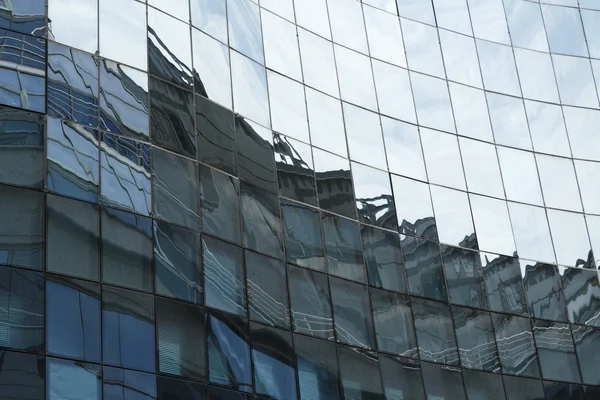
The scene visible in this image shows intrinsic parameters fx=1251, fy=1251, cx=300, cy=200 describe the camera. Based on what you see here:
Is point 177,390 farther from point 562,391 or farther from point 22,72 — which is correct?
point 562,391

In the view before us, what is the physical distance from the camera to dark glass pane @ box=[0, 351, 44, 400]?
25078mm

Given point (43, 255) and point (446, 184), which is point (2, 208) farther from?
point (446, 184)

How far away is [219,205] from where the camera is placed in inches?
1257

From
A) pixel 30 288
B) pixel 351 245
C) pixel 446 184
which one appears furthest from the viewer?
pixel 446 184

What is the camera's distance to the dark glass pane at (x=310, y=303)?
3278 centimetres

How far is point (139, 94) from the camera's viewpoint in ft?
102

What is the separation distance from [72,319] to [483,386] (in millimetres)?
14871

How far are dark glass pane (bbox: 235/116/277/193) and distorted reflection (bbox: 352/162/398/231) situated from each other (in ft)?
11.8

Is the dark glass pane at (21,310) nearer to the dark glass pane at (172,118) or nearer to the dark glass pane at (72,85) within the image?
the dark glass pane at (72,85)

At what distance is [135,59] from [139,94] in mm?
983

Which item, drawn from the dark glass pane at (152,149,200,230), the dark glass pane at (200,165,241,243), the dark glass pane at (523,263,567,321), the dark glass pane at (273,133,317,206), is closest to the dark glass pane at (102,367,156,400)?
the dark glass pane at (152,149,200,230)

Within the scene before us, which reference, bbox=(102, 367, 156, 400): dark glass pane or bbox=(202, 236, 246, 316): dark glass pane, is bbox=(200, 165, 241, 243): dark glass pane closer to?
bbox=(202, 236, 246, 316): dark glass pane

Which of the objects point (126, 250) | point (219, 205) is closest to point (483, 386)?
point (219, 205)

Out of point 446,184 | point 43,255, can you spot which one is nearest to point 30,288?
point 43,255
